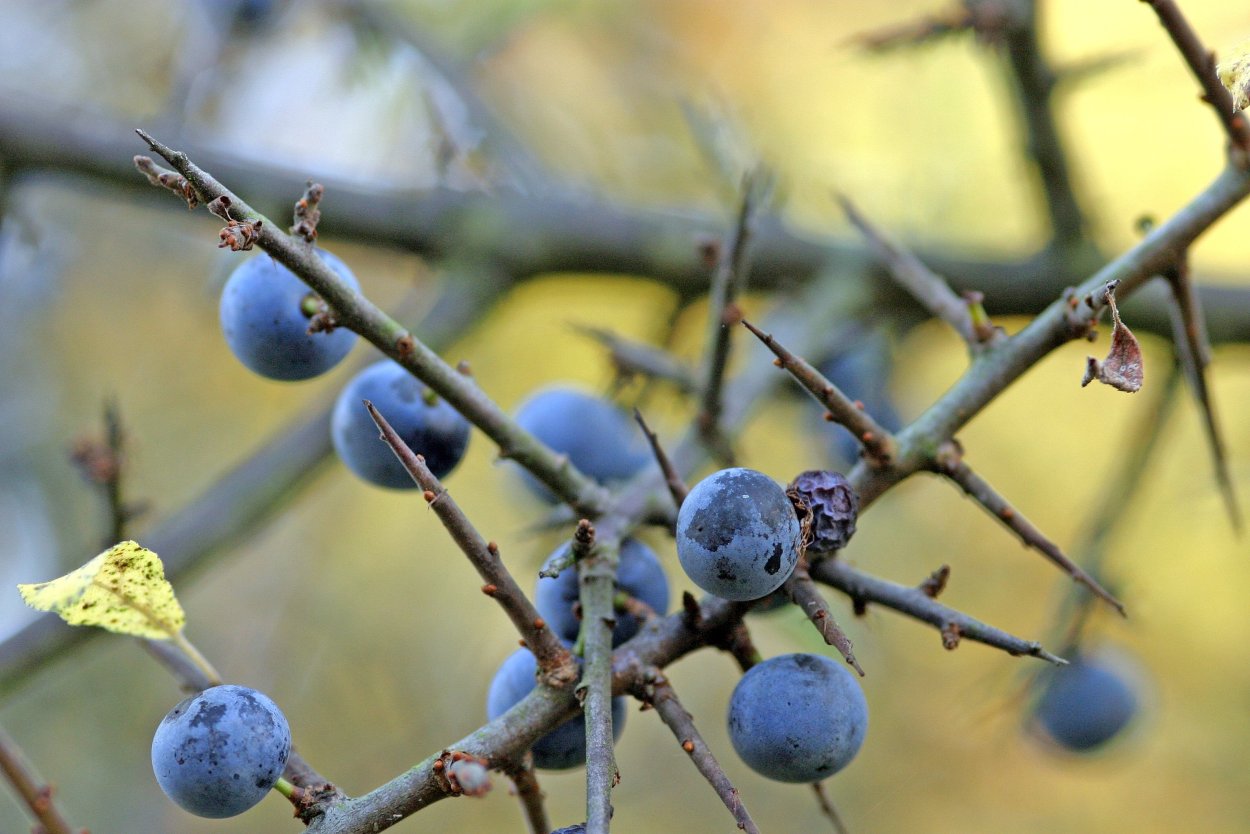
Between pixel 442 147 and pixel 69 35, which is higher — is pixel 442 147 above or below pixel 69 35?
below

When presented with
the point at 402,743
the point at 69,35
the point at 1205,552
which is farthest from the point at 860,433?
the point at 69,35

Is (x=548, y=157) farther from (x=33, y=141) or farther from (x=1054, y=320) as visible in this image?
(x=1054, y=320)

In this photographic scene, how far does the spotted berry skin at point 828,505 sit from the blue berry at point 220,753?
631mm

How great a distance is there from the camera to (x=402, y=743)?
17.3ft

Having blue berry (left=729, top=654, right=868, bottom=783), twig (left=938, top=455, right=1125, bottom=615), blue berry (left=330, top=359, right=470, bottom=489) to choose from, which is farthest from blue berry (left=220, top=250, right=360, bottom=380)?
twig (left=938, top=455, right=1125, bottom=615)

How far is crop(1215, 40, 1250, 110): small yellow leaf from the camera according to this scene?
1181 mm

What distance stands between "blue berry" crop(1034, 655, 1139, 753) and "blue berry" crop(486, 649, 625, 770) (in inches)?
96.5

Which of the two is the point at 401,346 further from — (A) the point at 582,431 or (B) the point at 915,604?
(A) the point at 582,431

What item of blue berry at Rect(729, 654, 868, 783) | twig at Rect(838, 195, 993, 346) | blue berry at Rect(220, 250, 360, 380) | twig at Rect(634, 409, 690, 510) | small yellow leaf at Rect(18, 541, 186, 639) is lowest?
blue berry at Rect(729, 654, 868, 783)

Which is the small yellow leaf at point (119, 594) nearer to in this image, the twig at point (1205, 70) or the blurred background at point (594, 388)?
the twig at point (1205, 70)

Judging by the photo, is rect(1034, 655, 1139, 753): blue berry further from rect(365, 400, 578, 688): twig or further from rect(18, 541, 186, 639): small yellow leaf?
rect(18, 541, 186, 639): small yellow leaf

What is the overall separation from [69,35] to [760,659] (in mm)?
5606

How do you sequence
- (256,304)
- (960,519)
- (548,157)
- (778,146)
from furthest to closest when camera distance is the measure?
(960,519), (778,146), (548,157), (256,304)

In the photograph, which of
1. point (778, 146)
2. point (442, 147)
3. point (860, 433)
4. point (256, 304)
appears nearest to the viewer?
point (860, 433)
